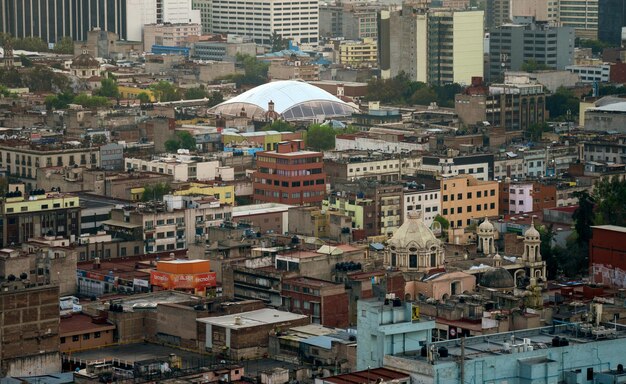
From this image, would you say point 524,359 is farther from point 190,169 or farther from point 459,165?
point 190,169

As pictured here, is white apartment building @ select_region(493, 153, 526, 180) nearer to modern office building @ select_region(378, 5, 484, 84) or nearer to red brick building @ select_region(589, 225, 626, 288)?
red brick building @ select_region(589, 225, 626, 288)

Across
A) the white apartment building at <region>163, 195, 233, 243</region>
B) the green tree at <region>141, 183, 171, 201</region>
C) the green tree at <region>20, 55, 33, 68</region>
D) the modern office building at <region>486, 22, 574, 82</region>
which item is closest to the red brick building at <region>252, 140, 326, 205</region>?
the green tree at <region>141, 183, 171, 201</region>

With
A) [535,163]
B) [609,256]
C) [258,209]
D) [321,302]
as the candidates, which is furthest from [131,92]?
[321,302]

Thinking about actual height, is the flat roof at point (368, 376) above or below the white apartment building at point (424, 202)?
above

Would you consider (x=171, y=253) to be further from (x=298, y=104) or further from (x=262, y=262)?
(x=298, y=104)

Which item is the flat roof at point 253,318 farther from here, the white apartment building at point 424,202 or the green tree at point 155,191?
the green tree at point 155,191

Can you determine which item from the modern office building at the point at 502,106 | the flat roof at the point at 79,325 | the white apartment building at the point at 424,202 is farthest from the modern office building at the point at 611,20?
the flat roof at the point at 79,325
